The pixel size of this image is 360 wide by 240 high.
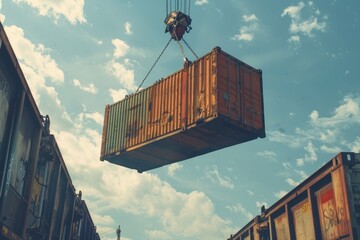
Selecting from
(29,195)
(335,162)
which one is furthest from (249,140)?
(29,195)

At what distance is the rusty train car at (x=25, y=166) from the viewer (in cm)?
712

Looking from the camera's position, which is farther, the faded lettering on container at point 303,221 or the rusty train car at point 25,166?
the faded lettering on container at point 303,221

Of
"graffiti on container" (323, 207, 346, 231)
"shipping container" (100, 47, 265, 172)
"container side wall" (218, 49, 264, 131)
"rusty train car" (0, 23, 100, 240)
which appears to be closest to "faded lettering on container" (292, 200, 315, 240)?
"graffiti on container" (323, 207, 346, 231)

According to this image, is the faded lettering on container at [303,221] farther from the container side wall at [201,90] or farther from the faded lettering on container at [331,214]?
the container side wall at [201,90]

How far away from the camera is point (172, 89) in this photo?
15445 millimetres

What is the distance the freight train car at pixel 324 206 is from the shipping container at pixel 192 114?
10.9 feet

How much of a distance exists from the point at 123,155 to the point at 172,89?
3.92 m

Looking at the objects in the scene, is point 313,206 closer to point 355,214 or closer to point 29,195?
point 355,214

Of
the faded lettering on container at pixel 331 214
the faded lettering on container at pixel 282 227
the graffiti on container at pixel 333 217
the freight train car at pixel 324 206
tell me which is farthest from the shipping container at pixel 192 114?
the graffiti on container at pixel 333 217

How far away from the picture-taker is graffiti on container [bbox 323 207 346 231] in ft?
29.1

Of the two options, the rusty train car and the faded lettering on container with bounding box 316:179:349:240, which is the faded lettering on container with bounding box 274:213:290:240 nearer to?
the faded lettering on container with bounding box 316:179:349:240

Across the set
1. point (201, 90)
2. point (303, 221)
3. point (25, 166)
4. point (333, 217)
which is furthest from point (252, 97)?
point (25, 166)

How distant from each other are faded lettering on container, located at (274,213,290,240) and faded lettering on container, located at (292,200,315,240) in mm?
598

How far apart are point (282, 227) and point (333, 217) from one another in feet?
12.7
